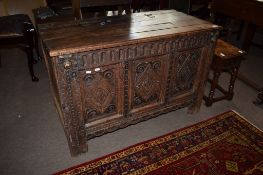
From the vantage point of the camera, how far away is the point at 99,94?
180cm

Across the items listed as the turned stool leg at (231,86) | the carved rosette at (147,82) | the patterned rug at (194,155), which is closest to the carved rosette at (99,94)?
the carved rosette at (147,82)

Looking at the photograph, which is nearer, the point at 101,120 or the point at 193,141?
the point at 101,120

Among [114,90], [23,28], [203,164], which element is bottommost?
[203,164]

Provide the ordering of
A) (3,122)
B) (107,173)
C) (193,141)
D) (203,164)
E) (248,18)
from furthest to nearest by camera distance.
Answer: (248,18) < (3,122) < (193,141) < (203,164) < (107,173)

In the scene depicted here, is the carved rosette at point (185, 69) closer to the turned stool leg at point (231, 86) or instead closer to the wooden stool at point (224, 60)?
the wooden stool at point (224, 60)

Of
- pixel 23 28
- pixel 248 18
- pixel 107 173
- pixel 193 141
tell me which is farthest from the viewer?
pixel 248 18

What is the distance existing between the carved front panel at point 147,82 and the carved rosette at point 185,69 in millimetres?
136

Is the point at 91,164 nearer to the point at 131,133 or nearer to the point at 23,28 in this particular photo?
the point at 131,133

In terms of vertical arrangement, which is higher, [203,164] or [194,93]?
[194,93]

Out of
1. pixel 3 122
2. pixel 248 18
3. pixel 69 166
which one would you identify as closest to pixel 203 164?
pixel 69 166

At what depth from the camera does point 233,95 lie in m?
2.80

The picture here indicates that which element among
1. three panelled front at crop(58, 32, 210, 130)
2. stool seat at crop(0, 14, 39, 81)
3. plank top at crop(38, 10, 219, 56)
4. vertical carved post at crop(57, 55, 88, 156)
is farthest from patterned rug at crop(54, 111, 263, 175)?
stool seat at crop(0, 14, 39, 81)

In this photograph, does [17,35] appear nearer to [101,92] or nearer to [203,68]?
[101,92]

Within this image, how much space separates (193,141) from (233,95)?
102 centimetres
